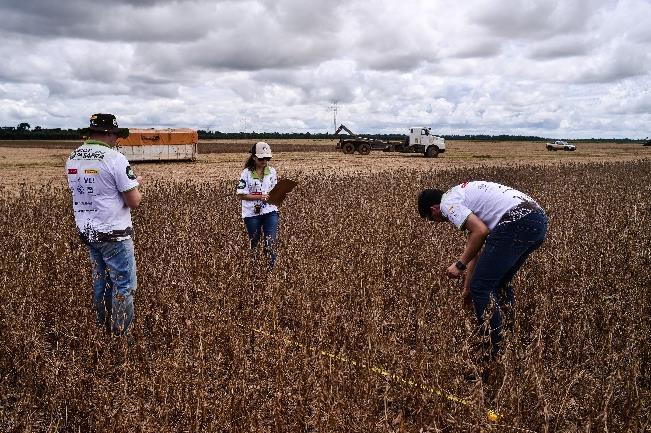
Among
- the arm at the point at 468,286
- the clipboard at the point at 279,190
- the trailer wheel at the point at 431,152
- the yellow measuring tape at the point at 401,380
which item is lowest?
the yellow measuring tape at the point at 401,380

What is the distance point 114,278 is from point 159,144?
75.0ft

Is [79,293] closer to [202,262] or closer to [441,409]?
[202,262]

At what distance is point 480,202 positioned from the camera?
359cm

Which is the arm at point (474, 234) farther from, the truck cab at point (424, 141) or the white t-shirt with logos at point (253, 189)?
the truck cab at point (424, 141)

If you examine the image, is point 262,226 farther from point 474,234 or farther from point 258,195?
point 474,234

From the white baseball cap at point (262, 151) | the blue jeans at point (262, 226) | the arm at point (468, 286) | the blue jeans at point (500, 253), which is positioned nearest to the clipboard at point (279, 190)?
the blue jeans at point (262, 226)

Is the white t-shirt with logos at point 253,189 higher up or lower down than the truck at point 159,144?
lower down

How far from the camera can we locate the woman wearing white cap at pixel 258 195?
553cm

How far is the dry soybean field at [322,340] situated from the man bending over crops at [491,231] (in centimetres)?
28

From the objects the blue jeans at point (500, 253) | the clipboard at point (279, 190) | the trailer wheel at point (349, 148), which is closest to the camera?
the blue jeans at point (500, 253)

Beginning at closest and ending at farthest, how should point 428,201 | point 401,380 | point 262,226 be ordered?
1. point 401,380
2. point 428,201
3. point 262,226

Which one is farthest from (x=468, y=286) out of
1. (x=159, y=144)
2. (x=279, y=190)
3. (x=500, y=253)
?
(x=159, y=144)

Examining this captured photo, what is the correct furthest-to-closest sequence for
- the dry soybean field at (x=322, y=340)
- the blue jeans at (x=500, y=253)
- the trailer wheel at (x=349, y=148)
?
1. the trailer wheel at (x=349, y=148)
2. the blue jeans at (x=500, y=253)
3. the dry soybean field at (x=322, y=340)

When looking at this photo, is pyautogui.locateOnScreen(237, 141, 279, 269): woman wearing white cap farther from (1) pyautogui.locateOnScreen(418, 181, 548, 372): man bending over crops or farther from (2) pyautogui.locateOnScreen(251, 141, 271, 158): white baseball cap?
(1) pyautogui.locateOnScreen(418, 181, 548, 372): man bending over crops
